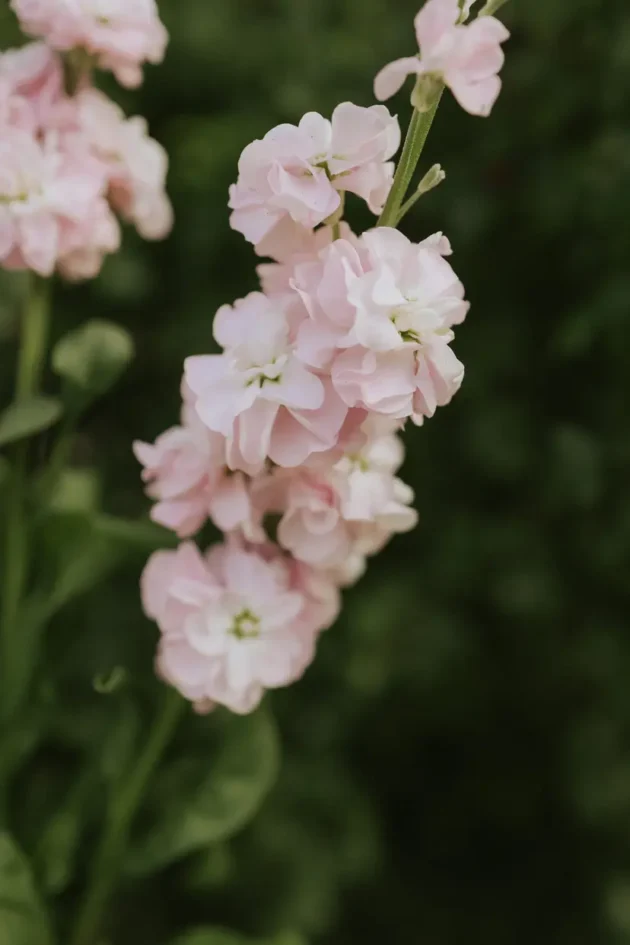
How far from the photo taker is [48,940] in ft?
1.41

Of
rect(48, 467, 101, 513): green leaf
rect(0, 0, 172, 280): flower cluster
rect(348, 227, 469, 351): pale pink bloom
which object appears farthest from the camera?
rect(48, 467, 101, 513): green leaf

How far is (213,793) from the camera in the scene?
1.58ft

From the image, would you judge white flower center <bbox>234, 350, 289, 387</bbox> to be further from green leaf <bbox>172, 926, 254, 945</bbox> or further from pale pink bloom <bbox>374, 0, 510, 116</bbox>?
green leaf <bbox>172, 926, 254, 945</bbox>

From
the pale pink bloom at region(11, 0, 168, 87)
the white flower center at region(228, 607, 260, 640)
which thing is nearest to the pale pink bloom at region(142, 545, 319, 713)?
the white flower center at region(228, 607, 260, 640)

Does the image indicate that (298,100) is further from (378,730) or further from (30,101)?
(378,730)

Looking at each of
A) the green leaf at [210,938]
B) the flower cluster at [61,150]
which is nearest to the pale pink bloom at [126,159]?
the flower cluster at [61,150]

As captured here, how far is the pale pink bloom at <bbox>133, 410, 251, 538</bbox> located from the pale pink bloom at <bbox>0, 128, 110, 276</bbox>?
0.32 ft

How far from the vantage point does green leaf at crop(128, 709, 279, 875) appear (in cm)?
46

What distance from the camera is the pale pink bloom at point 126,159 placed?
428 millimetres

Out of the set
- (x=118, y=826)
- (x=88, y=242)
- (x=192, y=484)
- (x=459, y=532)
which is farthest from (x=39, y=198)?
(x=459, y=532)

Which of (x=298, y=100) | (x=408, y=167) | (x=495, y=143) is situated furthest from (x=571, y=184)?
(x=408, y=167)

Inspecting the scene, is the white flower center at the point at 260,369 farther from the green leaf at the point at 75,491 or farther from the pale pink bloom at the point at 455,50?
the green leaf at the point at 75,491

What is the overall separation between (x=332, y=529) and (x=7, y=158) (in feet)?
0.66

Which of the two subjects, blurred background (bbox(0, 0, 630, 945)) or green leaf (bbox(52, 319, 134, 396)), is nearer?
green leaf (bbox(52, 319, 134, 396))
